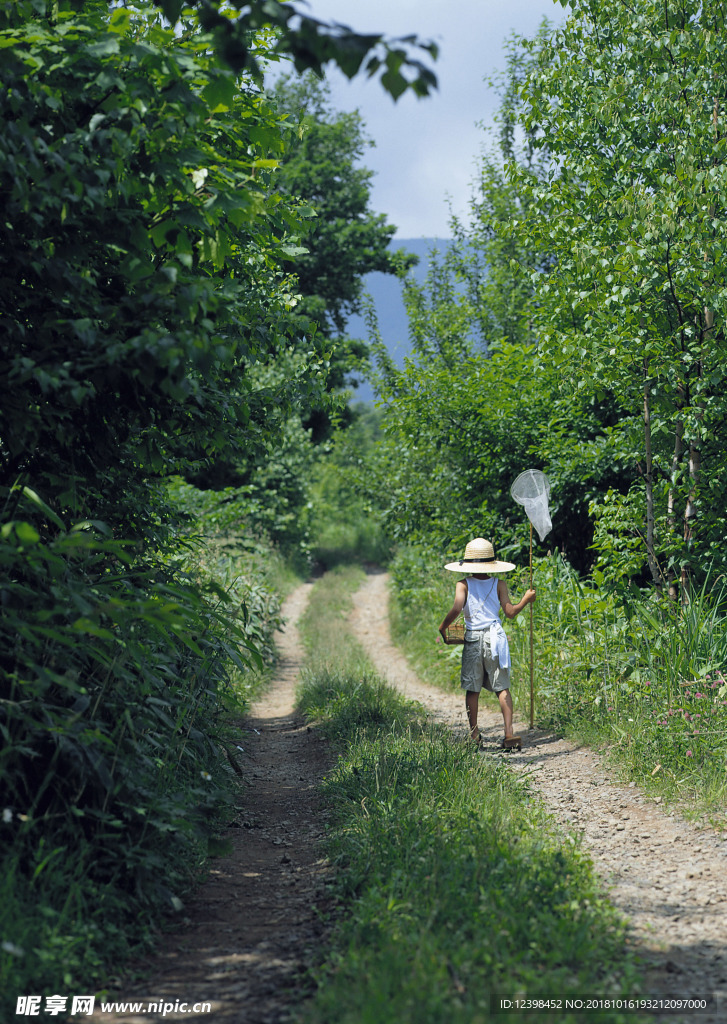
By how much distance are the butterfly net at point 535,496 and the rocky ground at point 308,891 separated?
1.94 m

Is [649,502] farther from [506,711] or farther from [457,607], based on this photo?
[506,711]

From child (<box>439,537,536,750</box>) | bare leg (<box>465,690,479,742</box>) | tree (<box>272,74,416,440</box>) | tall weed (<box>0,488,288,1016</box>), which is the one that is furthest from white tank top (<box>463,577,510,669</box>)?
tree (<box>272,74,416,440</box>)

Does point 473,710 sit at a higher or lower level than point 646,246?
lower

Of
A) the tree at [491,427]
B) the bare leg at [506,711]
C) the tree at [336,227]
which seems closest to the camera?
the bare leg at [506,711]

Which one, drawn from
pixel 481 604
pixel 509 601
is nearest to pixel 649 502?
pixel 509 601

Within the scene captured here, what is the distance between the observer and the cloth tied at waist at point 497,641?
6.60 metres

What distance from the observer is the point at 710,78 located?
653 cm

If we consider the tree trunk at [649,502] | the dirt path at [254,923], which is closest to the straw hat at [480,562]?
the tree trunk at [649,502]

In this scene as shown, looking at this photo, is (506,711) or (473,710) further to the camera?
(473,710)

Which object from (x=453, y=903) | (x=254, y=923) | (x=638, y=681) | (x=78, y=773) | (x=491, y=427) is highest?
(x=491, y=427)

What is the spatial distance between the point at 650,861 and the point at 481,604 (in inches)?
107

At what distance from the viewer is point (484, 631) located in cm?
670

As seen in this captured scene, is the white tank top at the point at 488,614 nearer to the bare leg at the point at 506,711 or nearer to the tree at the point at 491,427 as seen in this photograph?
the bare leg at the point at 506,711

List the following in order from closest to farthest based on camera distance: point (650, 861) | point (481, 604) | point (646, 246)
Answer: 1. point (650, 861)
2. point (646, 246)
3. point (481, 604)
